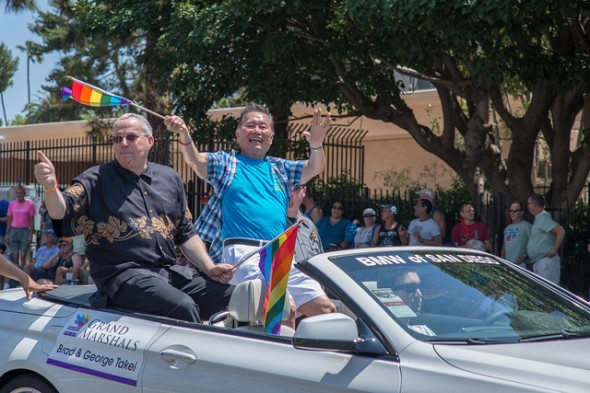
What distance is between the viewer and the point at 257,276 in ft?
17.3

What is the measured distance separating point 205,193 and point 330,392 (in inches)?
469

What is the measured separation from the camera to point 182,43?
13844 millimetres

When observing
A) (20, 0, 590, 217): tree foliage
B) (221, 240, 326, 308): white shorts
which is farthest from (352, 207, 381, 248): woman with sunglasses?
(221, 240, 326, 308): white shorts

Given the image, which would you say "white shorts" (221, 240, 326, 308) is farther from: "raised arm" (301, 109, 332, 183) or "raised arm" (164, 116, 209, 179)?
"raised arm" (301, 109, 332, 183)


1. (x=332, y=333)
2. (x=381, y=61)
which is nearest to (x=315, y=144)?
(x=332, y=333)

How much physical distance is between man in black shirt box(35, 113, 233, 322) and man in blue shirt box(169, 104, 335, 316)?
18 cm

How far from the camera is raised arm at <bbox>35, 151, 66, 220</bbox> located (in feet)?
16.1

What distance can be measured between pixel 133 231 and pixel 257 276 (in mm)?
758

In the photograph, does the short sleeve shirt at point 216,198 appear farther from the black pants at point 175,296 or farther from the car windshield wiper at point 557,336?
the car windshield wiper at point 557,336

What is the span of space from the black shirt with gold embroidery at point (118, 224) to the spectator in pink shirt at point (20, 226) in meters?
13.1

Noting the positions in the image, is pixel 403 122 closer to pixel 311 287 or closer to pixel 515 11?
pixel 515 11

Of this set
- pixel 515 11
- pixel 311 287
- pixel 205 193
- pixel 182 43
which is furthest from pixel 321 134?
pixel 205 193

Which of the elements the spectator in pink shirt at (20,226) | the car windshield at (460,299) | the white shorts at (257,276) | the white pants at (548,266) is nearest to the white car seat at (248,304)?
the white shorts at (257,276)

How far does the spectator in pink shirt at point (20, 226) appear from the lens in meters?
18.0
